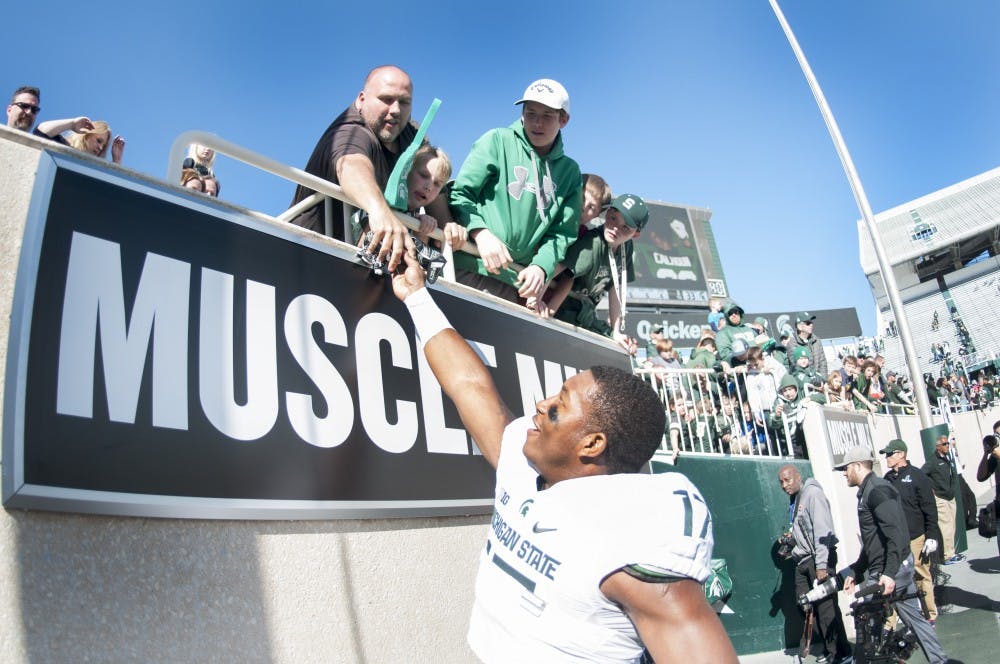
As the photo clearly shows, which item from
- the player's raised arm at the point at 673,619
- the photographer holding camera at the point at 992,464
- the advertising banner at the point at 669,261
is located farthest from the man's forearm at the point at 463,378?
the advertising banner at the point at 669,261

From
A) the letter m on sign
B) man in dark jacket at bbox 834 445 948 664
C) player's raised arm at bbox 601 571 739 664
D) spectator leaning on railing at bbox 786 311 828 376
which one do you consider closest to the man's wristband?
the letter m on sign

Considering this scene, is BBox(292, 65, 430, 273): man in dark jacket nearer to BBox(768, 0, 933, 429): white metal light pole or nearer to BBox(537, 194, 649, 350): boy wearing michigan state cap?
BBox(537, 194, 649, 350): boy wearing michigan state cap

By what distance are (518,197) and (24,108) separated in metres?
2.53

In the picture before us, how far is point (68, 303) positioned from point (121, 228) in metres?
0.31

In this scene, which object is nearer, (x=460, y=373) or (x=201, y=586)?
(x=201, y=586)

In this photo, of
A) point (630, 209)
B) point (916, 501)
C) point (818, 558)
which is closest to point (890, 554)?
point (818, 558)

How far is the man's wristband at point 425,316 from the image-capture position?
9.33 ft

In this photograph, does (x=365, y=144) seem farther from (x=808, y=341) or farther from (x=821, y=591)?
(x=808, y=341)

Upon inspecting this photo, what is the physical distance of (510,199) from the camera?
3.99 meters

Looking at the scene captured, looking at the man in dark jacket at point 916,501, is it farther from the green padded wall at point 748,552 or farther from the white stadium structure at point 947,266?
the white stadium structure at point 947,266

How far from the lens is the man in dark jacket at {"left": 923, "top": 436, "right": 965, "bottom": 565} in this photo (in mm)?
10273

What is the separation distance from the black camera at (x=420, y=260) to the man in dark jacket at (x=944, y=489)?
934 cm

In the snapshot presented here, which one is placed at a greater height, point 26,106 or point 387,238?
point 26,106

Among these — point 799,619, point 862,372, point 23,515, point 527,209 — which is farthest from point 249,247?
point 862,372
